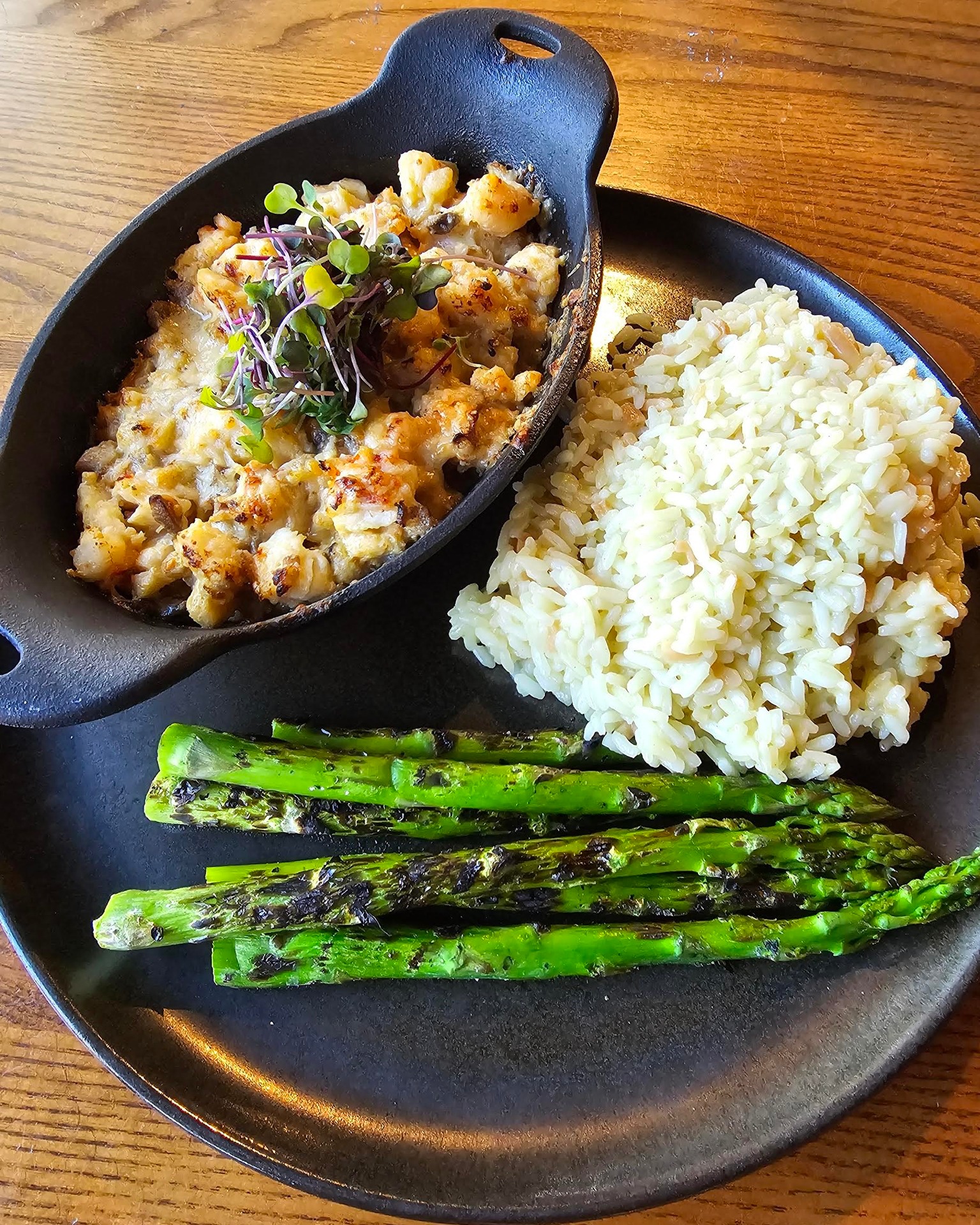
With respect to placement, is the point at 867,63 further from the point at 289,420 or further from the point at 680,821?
the point at 680,821

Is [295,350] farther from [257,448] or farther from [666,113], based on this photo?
[666,113]

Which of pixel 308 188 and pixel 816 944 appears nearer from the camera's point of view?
pixel 816 944

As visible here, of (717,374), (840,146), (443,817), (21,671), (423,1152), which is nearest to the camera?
(21,671)

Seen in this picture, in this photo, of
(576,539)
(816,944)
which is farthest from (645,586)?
(816,944)

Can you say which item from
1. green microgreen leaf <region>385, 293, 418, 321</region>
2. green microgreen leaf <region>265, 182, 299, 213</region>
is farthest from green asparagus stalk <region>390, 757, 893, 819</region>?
green microgreen leaf <region>265, 182, 299, 213</region>

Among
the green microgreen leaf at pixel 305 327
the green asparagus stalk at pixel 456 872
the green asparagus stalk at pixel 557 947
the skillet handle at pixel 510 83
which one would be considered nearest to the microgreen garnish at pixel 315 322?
the green microgreen leaf at pixel 305 327

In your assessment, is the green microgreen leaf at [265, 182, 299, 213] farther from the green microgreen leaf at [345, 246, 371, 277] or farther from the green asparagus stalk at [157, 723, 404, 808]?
the green asparagus stalk at [157, 723, 404, 808]

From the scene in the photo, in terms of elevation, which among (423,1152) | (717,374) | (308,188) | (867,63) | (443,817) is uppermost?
(867,63)
